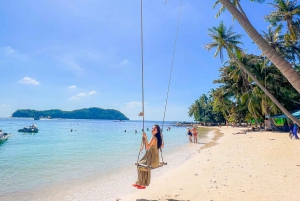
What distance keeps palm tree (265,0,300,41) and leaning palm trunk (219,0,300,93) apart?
1886 centimetres

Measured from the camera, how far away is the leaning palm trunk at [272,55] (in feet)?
10.7

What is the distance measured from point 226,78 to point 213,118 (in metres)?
45.1

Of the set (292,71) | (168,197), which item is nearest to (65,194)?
(168,197)

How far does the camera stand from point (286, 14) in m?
19.3

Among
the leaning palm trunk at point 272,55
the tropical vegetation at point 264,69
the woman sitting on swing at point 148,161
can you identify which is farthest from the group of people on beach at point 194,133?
the leaning palm trunk at point 272,55

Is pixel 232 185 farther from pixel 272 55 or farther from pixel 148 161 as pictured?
pixel 272 55

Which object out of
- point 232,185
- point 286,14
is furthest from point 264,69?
point 232,185

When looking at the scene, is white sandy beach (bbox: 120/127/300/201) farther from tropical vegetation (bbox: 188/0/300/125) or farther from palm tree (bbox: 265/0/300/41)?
palm tree (bbox: 265/0/300/41)

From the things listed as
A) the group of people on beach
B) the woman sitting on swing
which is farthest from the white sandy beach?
the group of people on beach

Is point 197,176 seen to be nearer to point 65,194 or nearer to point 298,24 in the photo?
point 65,194

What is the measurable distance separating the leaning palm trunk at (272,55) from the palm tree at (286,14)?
18.9 metres

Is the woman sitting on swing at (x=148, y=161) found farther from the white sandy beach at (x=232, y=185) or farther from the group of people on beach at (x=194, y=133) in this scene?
the group of people on beach at (x=194, y=133)

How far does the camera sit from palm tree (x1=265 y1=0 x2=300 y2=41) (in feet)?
63.3

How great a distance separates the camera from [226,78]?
35.9m
